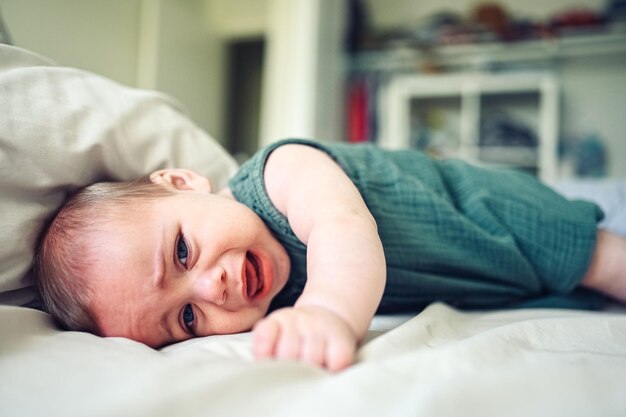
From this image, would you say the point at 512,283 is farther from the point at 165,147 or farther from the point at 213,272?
the point at 165,147

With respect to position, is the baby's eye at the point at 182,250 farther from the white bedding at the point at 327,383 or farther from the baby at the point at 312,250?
the white bedding at the point at 327,383

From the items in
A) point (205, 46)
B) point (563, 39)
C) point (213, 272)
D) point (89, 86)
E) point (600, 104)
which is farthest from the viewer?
point (205, 46)

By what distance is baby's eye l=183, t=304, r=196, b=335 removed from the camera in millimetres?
563

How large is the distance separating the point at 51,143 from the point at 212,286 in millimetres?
290

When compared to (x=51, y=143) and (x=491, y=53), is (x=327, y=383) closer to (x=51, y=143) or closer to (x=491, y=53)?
(x=51, y=143)

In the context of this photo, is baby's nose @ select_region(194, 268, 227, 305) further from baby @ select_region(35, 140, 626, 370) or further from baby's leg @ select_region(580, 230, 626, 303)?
baby's leg @ select_region(580, 230, 626, 303)

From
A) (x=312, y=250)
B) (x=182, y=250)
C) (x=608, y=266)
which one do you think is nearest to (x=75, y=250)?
(x=182, y=250)

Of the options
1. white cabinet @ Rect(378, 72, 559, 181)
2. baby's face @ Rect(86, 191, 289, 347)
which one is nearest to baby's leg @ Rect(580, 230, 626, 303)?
baby's face @ Rect(86, 191, 289, 347)

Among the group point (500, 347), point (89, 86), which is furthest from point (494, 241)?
point (89, 86)

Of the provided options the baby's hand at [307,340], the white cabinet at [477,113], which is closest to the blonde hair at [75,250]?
the baby's hand at [307,340]

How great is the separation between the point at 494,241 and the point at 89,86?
2.25 ft

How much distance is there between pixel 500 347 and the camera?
38cm

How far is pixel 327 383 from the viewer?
11.6 inches

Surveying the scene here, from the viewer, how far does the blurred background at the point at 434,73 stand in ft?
8.31
